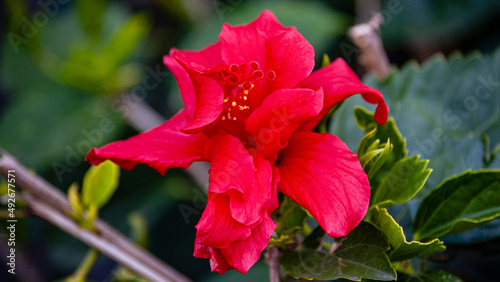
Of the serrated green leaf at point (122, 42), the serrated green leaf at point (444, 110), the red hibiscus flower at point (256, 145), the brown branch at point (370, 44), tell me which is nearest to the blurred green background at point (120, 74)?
the serrated green leaf at point (122, 42)

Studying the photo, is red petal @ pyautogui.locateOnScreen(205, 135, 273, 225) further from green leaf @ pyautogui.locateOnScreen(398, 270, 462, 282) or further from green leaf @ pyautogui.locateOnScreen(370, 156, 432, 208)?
green leaf @ pyautogui.locateOnScreen(398, 270, 462, 282)

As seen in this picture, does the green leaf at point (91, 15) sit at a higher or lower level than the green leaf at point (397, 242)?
higher

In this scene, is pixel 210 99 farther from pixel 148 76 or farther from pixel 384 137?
pixel 148 76

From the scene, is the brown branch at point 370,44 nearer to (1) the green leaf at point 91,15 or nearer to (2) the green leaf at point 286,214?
(2) the green leaf at point 286,214

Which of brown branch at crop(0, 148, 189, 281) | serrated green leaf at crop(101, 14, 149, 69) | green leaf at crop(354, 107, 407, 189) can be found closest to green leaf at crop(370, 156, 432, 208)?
green leaf at crop(354, 107, 407, 189)

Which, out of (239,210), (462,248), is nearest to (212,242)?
(239,210)

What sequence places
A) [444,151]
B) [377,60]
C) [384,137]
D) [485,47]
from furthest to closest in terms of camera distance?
[485,47], [377,60], [444,151], [384,137]
